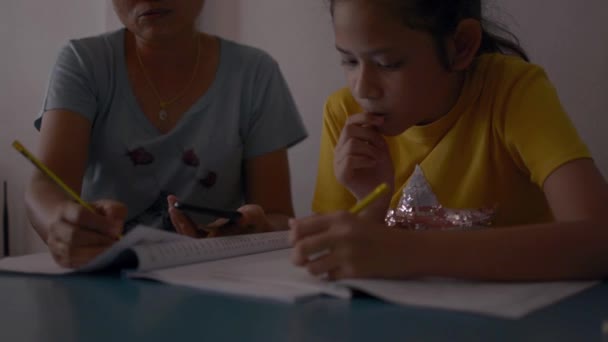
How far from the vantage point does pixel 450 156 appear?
1.10m

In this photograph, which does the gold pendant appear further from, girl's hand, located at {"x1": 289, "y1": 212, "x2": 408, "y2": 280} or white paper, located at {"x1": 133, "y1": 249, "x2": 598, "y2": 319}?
girl's hand, located at {"x1": 289, "y1": 212, "x2": 408, "y2": 280}

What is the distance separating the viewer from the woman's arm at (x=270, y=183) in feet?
4.43

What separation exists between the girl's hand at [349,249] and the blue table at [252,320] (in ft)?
0.15

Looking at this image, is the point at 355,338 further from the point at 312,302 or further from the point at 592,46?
the point at 592,46

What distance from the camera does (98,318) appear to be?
0.57m

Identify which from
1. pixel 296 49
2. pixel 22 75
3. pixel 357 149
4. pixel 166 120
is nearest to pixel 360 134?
pixel 357 149

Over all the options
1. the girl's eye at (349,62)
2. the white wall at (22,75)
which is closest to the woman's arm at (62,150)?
the girl's eye at (349,62)

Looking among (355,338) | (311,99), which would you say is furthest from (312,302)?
(311,99)

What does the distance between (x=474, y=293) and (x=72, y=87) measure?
907 millimetres

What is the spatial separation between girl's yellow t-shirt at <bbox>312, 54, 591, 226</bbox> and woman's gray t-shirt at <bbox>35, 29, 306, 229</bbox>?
265 mm

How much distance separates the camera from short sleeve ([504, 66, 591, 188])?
879 mm

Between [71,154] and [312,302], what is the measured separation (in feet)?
2.39

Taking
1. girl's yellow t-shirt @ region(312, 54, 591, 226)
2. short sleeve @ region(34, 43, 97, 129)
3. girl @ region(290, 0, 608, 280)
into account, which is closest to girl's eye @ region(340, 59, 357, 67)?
girl @ region(290, 0, 608, 280)

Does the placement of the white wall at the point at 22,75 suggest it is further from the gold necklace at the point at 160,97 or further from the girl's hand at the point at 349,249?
the girl's hand at the point at 349,249
